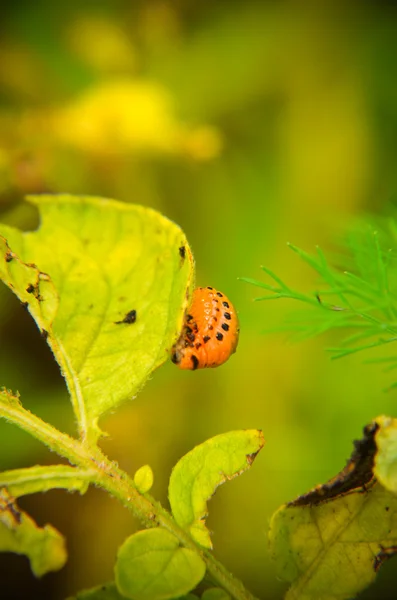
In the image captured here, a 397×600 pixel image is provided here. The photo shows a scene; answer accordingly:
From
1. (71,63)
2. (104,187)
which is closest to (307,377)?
(104,187)

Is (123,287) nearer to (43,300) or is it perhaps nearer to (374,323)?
(43,300)

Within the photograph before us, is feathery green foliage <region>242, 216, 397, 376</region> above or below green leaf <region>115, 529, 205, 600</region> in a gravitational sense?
above

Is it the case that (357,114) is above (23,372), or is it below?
above

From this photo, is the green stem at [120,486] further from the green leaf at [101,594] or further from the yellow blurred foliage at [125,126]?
the yellow blurred foliage at [125,126]

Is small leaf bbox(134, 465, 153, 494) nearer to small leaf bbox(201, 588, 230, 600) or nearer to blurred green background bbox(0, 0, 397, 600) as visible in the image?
small leaf bbox(201, 588, 230, 600)

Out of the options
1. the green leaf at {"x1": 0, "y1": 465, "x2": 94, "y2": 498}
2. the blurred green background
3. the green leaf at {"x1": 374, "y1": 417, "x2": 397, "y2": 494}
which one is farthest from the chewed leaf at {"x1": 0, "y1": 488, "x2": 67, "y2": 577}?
the blurred green background

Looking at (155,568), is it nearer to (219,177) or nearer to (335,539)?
(335,539)
